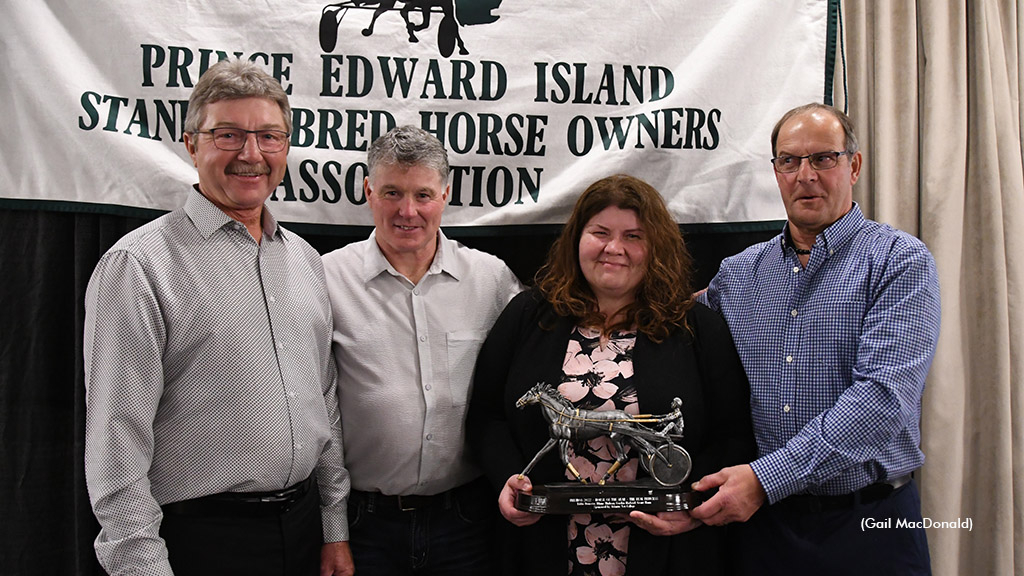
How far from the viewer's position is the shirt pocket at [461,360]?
70.9 inches

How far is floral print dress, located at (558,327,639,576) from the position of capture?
1651 millimetres

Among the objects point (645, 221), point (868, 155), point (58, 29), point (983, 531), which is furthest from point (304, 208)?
point (983, 531)

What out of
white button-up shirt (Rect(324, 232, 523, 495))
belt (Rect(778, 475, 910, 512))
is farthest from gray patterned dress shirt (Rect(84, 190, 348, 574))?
belt (Rect(778, 475, 910, 512))

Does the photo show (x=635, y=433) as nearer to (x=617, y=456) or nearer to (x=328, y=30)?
(x=617, y=456)

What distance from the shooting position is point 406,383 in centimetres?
176

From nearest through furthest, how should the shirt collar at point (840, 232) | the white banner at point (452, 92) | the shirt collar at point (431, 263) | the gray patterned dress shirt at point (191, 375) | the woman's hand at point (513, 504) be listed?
1. the gray patterned dress shirt at point (191, 375)
2. the woman's hand at point (513, 504)
3. the shirt collar at point (840, 232)
4. the shirt collar at point (431, 263)
5. the white banner at point (452, 92)

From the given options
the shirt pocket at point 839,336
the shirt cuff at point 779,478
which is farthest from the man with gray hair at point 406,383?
the shirt pocket at point 839,336

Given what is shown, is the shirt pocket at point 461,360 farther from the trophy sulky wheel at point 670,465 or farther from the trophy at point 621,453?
the trophy sulky wheel at point 670,465

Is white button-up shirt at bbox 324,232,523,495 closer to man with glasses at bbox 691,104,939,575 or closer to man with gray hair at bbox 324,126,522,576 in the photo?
man with gray hair at bbox 324,126,522,576

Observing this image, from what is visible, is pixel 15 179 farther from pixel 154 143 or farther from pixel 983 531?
pixel 983 531

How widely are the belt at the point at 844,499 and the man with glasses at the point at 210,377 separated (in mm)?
1092

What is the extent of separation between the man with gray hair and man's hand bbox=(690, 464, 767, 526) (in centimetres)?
57

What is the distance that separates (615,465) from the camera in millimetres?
1607

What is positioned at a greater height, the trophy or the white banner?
the white banner
